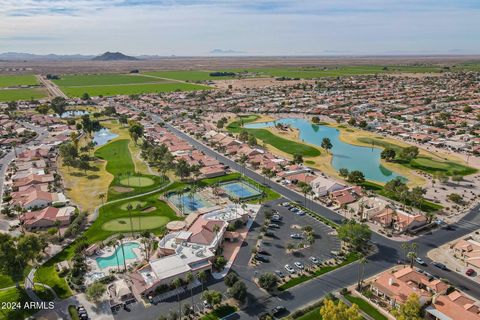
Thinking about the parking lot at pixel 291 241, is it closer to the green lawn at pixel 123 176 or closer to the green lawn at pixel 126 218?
the green lawn at pixel 126 218

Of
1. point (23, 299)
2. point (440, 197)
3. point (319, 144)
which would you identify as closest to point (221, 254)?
point (23, 299)

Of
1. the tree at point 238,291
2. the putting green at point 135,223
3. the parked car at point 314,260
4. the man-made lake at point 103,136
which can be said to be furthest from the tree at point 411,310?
the man-made lake at point 103,136

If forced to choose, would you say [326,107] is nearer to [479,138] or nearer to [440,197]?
[479,138]

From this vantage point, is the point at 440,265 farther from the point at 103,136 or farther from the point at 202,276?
the point at 103,136

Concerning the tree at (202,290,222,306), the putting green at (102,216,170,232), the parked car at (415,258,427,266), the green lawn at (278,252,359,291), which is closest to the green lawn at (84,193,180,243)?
the putting green at (102,216,170,232)

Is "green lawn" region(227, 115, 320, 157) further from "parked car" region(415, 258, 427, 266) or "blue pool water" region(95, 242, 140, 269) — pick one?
"blue pool water" region(95, 242, 140, 269)

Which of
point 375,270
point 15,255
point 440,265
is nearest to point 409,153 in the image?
point 440,265

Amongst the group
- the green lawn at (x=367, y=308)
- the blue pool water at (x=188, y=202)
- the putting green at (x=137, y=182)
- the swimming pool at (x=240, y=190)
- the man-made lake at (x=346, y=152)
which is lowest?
the green lawn at (x=367, y=308)
